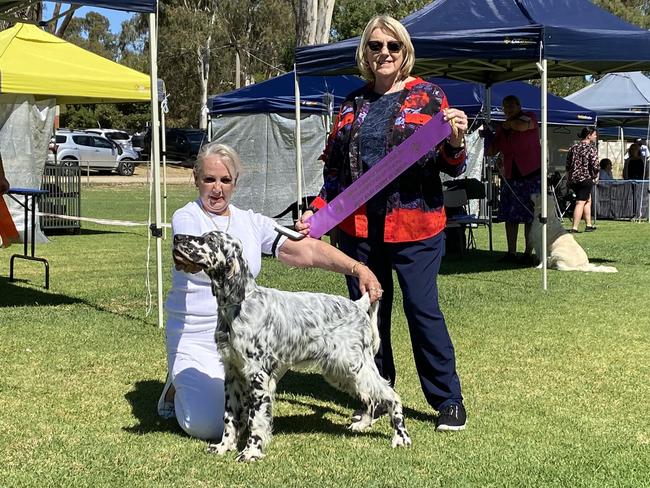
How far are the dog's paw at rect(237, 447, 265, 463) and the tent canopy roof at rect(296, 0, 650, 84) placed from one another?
649cm

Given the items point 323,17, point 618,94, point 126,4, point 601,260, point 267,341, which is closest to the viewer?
point 267,341

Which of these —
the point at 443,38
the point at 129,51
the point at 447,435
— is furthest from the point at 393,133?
the point at 129,51

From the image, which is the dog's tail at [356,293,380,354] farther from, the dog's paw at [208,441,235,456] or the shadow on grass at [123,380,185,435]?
the shadow on grass at [123,380,185,435]

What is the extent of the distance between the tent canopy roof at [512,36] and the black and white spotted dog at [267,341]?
5871mm

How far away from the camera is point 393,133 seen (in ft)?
14.4

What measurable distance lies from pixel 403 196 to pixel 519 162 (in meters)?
7.61

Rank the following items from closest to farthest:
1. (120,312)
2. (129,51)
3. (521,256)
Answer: (120,312) → (521,256) → (129,51)

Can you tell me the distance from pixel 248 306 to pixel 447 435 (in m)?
1.31

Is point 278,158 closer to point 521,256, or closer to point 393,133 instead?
point 521,256

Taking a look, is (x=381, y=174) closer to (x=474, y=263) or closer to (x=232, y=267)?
(x=232, y=267)

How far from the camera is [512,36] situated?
372 inches

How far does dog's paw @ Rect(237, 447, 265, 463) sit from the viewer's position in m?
4.09

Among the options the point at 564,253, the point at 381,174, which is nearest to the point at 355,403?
the point at 381,174

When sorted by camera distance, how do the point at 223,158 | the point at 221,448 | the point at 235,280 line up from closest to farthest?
the point at 235,280 < the point at 221,448 < the point at 223,158
